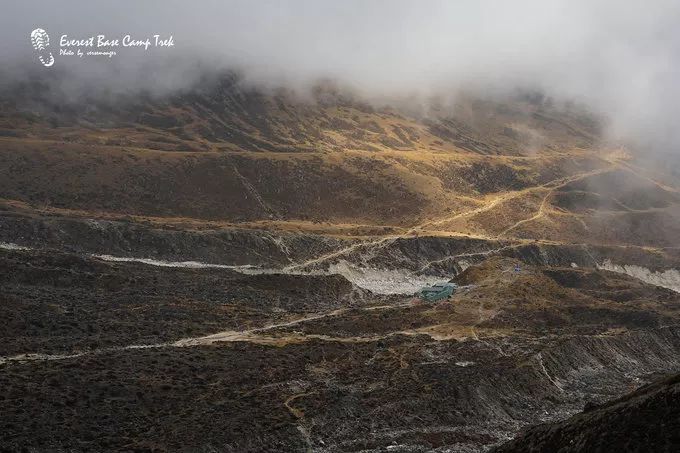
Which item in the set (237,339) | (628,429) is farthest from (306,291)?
(628,429)

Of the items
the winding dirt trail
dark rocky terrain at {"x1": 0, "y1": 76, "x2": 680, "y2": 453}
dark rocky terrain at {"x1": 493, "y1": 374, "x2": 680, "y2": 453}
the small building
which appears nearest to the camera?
dark rocky terrain at {"x1": 493, "y1": 374, "x2": 680, "y2": 453}

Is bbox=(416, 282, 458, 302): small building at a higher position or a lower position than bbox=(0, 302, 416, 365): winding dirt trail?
lower

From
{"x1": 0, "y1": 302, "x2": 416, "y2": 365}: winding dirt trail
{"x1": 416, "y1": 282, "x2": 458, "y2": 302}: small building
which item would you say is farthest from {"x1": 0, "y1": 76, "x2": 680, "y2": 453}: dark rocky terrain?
{"x1": 416, "y1": 282, "x2": 458, "y2": 302}: small building

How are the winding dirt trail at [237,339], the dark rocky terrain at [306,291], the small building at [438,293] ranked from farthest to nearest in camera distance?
the small building at [438,293] → the winding dirt trail at [237,339] → the dark rocky terrain at [306,291]

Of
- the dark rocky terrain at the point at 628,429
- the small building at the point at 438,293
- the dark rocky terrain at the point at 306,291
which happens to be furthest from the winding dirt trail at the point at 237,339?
the dark rocky terrain at the point at 628,429

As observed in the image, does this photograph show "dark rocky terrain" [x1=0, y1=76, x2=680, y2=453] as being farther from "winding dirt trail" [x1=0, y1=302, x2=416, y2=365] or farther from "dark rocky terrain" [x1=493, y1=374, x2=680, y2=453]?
"winding dirt trail" [x1=0, y1=302, x2=416, y2=365]

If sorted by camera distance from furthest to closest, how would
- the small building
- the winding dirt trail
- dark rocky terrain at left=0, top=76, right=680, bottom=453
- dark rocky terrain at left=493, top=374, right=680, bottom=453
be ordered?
the small building, the winding dirt trail, dark rocky terrain at left=0, top=76, right=680, bottom=453, dark rocky terrain at left=493, top=374, right=680, bottom=453

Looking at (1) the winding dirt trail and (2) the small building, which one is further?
(2) the small building

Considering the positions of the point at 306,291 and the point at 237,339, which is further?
the point at 306,291

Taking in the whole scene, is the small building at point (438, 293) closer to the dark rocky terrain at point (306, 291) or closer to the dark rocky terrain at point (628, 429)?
the dark rocky terrain at point (306, 291)

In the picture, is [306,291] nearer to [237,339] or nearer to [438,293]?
[438,293]

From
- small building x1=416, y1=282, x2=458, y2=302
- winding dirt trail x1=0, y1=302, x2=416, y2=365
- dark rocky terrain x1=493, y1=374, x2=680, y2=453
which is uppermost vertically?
dark rocky terrain x1=493, y1=374, x2=680, y2=453

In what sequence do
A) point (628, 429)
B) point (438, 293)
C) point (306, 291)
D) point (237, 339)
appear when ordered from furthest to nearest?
1. point (306, 291)
2. point (438, 293)
3. point (237, 339)
4. point (628, 429)

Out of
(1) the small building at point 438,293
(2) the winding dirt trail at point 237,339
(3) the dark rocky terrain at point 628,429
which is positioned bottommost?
(1) the small building at point 438,293
